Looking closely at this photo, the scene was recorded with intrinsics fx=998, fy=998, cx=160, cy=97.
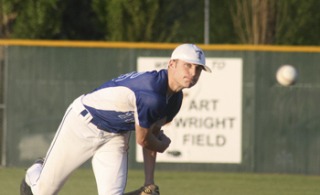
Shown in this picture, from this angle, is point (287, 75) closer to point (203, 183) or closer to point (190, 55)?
point (203, 183)

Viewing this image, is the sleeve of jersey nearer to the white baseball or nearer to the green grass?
the green grass

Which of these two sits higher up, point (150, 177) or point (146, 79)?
point (146, 79)

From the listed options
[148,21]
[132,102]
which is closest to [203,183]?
[132,102]

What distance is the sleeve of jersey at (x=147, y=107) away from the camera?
671cm

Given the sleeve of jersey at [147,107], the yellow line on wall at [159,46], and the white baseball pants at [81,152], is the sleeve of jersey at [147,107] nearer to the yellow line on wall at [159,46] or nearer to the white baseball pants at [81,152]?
the white baseball pants at [81,152]

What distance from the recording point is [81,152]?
285 inches

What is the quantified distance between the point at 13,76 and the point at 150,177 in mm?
6374

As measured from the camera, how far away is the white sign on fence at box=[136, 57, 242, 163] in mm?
13047

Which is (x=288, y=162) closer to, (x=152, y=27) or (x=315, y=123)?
(x=315, y=123)

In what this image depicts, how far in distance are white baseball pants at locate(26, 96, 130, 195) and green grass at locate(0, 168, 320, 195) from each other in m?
3.07

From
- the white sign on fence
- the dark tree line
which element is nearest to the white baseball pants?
the white sign on fence

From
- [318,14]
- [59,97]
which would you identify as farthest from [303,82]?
[318,14]

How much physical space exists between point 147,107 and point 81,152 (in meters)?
0.78

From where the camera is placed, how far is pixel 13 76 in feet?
43.4
